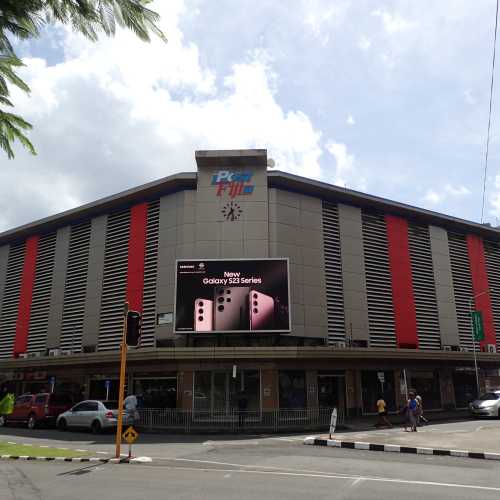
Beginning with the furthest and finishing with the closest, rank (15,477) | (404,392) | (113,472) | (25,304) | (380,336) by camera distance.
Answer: (25,304)
(380,336)
(404,392)
(113,472)
(15,477)

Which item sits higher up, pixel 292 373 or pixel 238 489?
pixel 292 373

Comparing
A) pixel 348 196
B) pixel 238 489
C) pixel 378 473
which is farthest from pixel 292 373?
pixel 238 489

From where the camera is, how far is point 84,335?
1260 inches

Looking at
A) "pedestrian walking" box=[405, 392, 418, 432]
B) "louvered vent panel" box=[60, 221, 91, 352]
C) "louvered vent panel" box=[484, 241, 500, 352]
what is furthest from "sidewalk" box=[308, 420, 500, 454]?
"louvered vent panel" box=[60, 221, 91, 352]

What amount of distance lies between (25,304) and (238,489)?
1257 inches

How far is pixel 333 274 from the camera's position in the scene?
3097cm

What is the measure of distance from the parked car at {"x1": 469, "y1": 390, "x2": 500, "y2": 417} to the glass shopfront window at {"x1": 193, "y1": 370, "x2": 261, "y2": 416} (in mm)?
11960

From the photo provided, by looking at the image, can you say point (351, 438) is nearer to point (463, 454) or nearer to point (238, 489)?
point (463, 454)

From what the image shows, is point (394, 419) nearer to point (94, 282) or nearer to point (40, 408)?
point (40, 408)

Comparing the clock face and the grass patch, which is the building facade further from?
the grass patch

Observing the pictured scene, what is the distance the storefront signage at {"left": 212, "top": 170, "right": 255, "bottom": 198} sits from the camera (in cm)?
2997

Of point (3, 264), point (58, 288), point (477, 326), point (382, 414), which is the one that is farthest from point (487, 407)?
point (3, 264)

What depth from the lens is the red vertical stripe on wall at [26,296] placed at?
35.6 metres

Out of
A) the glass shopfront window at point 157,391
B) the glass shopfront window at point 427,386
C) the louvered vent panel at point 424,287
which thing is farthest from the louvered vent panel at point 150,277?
the louvered vent panel at point 424,287
